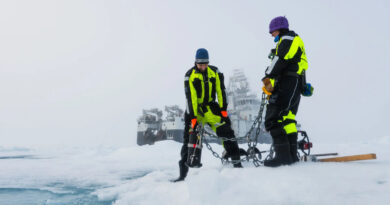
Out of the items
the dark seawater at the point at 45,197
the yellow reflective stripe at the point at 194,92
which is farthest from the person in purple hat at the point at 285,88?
the dark seawater at the point at 45,197

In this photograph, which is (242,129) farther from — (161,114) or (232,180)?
(232,180)

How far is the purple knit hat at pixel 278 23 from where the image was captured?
2660 millimetres

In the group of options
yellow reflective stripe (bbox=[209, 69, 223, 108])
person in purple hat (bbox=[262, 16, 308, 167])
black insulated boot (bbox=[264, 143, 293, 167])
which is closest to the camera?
black insulated boot (bbox=[264, 143, 293, 167])

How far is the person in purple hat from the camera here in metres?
2.45

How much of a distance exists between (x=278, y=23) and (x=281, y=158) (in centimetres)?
141

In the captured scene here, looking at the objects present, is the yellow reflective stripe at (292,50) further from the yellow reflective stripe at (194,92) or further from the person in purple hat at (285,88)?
the yellow reflective stripe at (194,92)

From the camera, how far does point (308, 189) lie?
5.13 ft

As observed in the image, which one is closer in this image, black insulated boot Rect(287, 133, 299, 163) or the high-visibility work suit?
the high-visibility work suit

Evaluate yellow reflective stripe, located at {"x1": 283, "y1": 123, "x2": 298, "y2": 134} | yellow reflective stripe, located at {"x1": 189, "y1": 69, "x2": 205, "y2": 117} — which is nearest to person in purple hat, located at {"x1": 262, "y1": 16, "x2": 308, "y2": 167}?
yellow reflective stripe, located at {"x1": 283, "y1": 123, "x2": 298, "y2": 134}

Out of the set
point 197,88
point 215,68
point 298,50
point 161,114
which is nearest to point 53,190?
point 197,88

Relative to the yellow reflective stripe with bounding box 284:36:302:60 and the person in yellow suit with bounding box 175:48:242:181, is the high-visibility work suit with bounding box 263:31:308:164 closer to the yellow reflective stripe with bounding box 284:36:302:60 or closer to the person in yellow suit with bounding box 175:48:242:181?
the yellow reflective stripe with bounding box 284:36:302:60

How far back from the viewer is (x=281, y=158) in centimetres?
232

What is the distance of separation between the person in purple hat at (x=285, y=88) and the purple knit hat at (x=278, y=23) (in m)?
0.10

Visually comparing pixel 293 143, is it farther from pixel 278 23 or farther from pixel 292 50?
pixel 278 23
